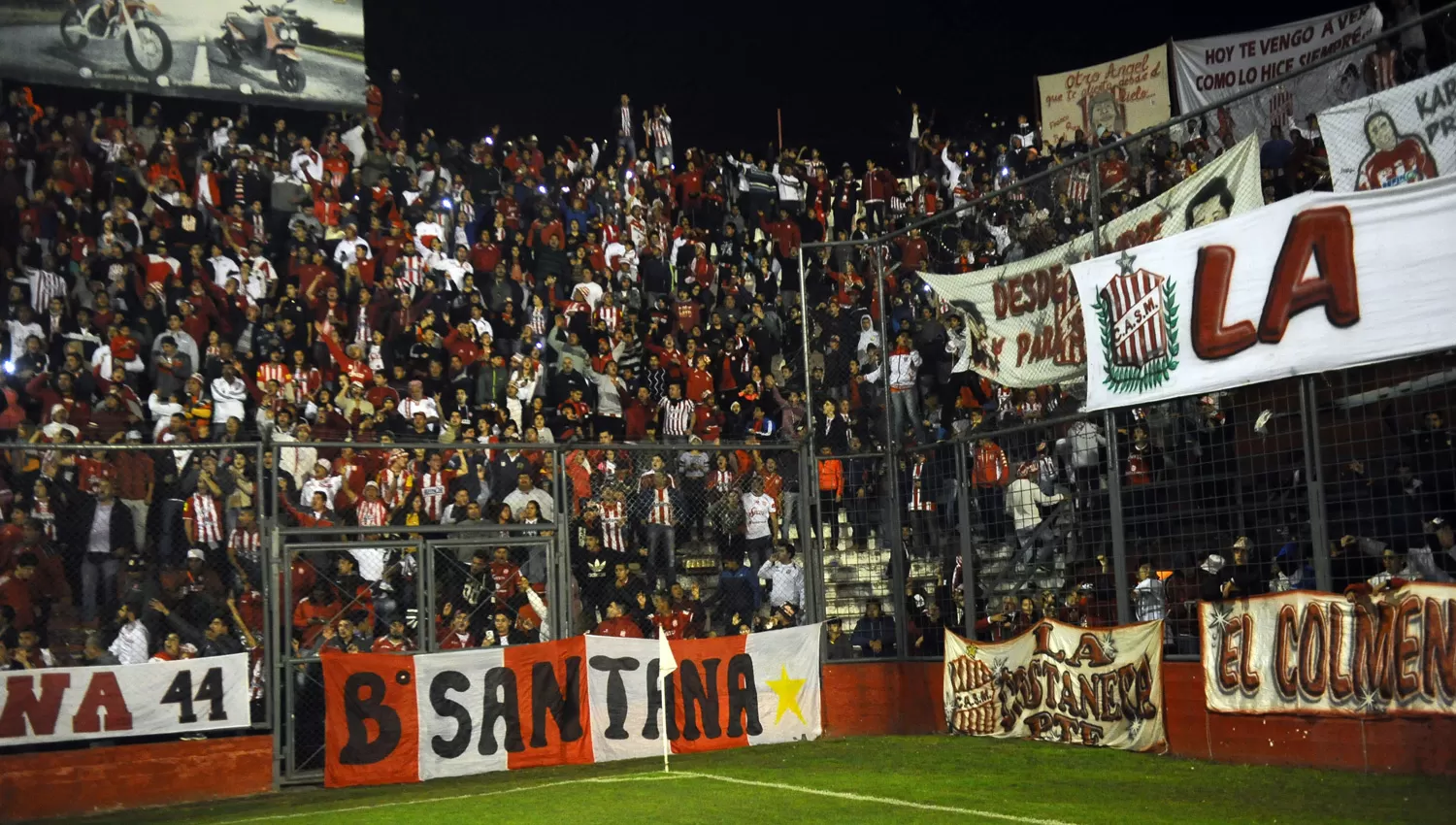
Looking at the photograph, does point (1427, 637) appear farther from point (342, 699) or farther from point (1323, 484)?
point (342, 699)

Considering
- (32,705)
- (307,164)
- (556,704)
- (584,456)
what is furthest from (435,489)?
(307,164)

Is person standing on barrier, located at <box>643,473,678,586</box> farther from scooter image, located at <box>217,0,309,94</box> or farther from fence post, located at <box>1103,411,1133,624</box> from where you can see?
scooter image, located at <box>217,0,309,94</box>

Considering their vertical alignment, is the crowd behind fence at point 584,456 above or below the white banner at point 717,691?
above

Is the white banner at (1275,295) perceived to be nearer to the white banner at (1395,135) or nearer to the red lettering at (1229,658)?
the white banner at (1395,135)

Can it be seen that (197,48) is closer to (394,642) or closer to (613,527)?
(613,527)

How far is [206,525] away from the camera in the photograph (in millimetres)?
15094

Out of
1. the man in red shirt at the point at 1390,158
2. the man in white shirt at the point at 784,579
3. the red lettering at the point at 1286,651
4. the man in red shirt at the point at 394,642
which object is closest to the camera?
the man in red shirt at the point at 1390,158

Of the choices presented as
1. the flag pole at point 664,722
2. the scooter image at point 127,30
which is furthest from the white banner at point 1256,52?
the scooter image at point 127,30

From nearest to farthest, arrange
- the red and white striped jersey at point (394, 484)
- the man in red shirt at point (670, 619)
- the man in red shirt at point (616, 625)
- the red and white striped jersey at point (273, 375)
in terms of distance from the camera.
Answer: the red and white striped jersey at point (394, 484), the man in red shirt at point (616, 625), the man in red shirt at point (670, 619), the red and white striped jersey at point (273, 375)

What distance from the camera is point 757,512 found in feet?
58.4

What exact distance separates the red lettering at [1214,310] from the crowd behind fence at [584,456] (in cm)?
73

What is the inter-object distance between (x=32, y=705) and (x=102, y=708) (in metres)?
0.57

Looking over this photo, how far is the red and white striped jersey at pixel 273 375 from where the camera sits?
778 inches

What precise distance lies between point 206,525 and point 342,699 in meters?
2.54
